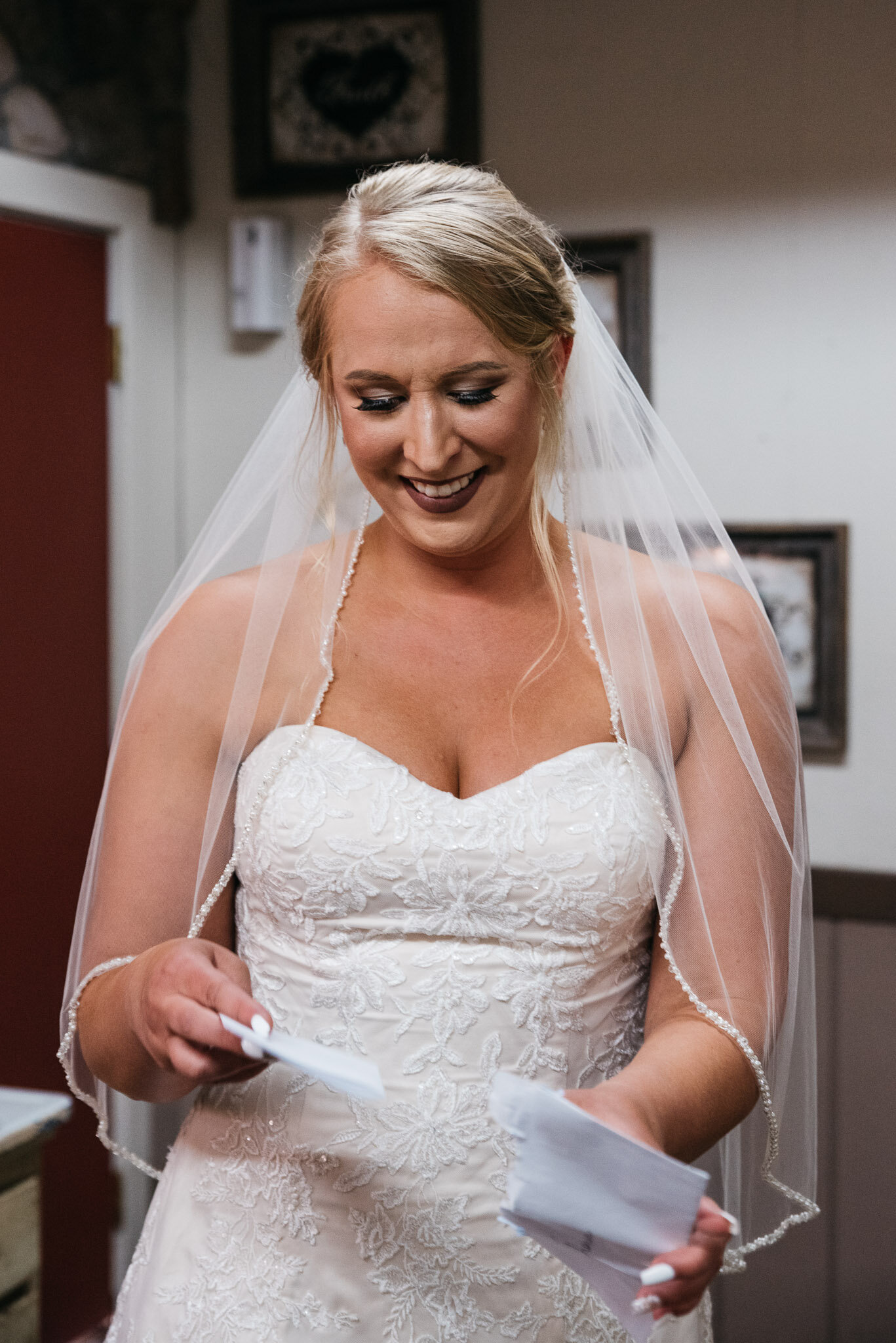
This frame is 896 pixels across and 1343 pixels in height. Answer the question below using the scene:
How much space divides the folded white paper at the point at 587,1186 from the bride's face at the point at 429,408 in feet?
1.91

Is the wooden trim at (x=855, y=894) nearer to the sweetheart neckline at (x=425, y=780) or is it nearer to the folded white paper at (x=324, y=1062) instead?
the sweetheart neckline at (x=425, y=780)

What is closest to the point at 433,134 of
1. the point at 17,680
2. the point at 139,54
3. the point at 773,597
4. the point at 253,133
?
the point at 253,133

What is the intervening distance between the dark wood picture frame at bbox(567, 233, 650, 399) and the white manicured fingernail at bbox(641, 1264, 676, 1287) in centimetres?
190

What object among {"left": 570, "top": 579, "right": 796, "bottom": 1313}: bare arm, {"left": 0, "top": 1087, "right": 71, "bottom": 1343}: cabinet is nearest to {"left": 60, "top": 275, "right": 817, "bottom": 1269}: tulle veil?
{"left": 570, "top": 579, "right": 796, "bottom": 1313}: bare arm

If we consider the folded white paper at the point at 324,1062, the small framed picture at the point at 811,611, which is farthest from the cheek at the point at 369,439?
the small framed picture at the point at 811,611

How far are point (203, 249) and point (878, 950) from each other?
2.06 metres

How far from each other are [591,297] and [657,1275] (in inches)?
79.2

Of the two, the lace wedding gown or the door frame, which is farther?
the door frame

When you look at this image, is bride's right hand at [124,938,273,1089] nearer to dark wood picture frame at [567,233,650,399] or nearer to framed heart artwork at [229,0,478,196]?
dark wood picture frame at [567,233,650,399]

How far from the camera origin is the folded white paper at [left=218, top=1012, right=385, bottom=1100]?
0.96 metres

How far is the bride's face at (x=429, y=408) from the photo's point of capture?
4.12 feet

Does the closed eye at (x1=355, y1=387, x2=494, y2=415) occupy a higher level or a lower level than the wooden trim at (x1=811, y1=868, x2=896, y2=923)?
higher

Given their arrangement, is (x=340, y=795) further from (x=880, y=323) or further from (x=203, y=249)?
(x=203, y=249)

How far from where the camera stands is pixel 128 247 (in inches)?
111
